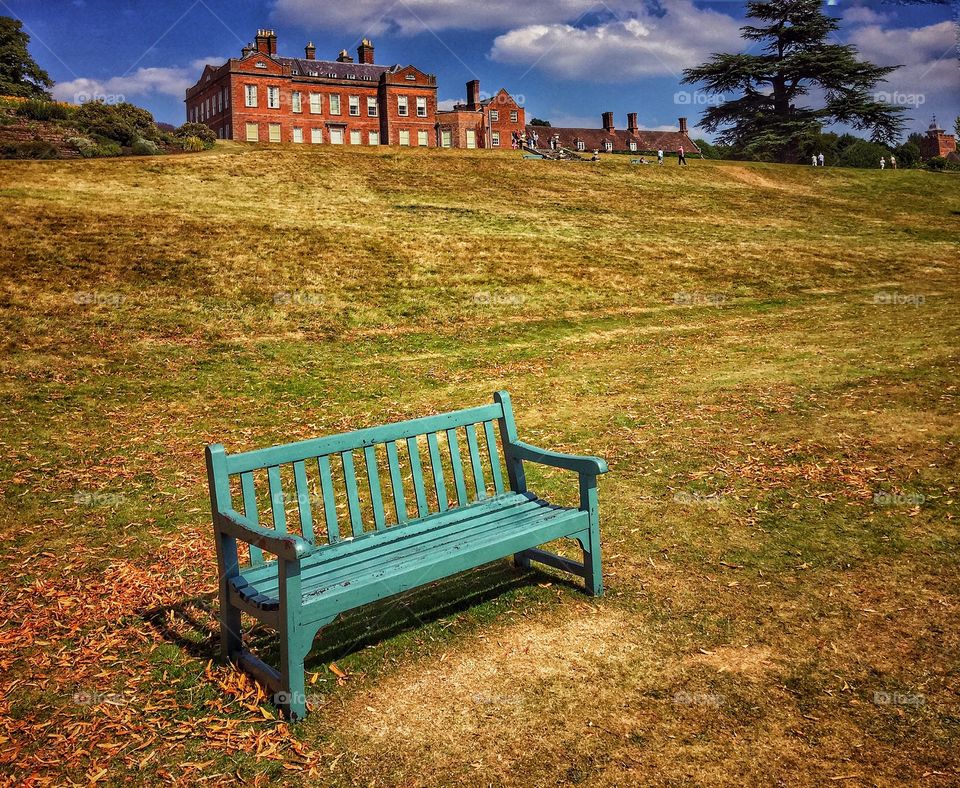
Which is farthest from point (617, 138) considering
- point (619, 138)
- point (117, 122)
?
point (117, 122)

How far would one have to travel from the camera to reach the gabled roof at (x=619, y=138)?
84750mm

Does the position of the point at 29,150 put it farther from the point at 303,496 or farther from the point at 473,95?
the point at 473,95

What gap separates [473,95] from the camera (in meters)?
73.1

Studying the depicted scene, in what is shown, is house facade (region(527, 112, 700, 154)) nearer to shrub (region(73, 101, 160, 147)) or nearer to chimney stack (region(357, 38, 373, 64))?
chimney stack (region(357, 38, 373, 64))

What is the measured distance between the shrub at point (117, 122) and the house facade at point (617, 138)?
51.9 metres

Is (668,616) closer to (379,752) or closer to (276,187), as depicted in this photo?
(379,752)

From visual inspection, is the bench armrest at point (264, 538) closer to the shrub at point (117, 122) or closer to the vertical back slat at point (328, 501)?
the vertical back slat at point (328, 501)

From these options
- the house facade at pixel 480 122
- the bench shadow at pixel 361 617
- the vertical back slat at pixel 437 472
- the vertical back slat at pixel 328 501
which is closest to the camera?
the vertical back slat at pixel 328 501

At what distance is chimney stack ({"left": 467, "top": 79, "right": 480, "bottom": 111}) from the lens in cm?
7238

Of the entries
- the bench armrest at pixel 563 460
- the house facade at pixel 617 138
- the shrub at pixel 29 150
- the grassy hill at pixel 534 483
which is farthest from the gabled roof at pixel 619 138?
the bench armrest at pixel 563 460

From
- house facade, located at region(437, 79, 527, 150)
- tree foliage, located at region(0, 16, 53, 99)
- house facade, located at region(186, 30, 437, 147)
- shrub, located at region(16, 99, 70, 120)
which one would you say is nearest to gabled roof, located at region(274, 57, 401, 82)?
house facade, located at region(186, 30, 437, 147)

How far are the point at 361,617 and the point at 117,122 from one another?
34.8 meters

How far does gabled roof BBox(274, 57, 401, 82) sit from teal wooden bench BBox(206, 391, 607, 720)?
203 ft

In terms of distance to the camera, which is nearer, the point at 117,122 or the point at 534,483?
the point at 534,483
